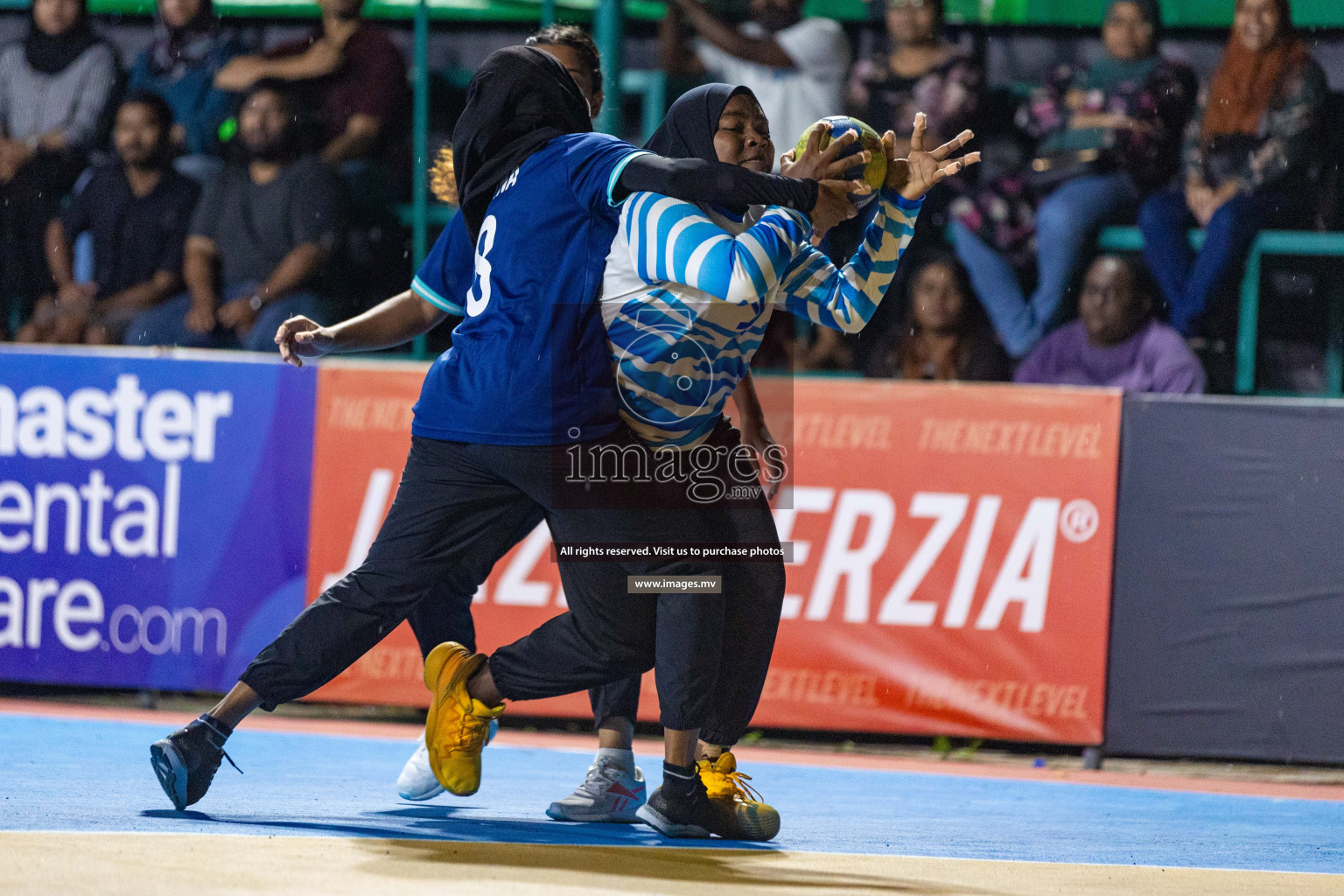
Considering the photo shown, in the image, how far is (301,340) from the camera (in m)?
4.12

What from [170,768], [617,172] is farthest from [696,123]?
[170,768]

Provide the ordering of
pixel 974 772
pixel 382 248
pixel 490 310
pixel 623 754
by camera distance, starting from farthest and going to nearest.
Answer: pixel 382 248 < pixel 974 772 < pixel 623 754 < pixel 490 310

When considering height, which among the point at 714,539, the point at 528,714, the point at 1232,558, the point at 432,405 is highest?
the point at 432,405

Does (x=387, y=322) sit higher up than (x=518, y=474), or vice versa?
(x=387, y=322)

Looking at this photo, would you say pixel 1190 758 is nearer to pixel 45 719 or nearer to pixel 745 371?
pixel 745 371

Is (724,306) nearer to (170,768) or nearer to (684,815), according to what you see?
(684,815)

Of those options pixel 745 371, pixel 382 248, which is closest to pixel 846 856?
pixel 745 371

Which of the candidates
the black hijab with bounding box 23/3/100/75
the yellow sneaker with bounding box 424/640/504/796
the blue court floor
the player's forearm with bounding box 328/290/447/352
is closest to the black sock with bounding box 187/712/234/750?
the blue court floor

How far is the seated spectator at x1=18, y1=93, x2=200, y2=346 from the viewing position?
290 inches

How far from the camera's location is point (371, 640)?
3980mm

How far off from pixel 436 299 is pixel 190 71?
4.24 metres

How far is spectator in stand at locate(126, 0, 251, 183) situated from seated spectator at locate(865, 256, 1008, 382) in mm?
3477

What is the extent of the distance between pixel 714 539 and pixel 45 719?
334 cm

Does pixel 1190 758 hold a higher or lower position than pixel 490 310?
lower
